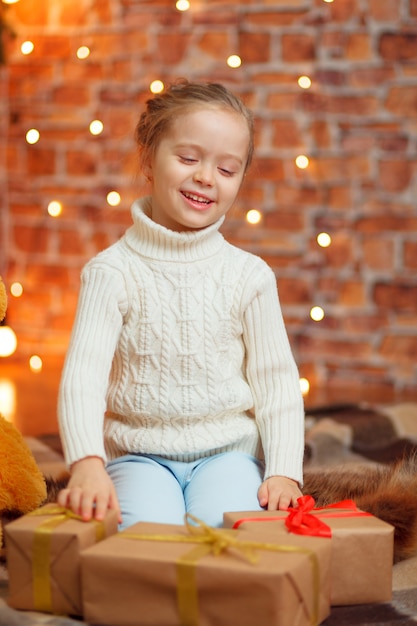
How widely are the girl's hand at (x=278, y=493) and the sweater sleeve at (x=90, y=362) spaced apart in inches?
9.1

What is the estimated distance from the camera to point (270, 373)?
1312 mm

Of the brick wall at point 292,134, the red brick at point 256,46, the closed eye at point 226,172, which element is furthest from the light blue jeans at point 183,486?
the red brick at point 256,46

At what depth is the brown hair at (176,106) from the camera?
1.28 metres

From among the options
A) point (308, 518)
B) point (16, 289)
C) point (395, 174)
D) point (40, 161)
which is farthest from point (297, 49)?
point (308, 518)

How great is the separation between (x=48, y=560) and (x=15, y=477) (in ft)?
1.10

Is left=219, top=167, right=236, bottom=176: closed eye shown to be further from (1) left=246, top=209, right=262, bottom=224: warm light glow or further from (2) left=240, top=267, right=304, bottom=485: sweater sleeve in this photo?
(1) left=246, top=209, right=262, bottom=224: warm light glow

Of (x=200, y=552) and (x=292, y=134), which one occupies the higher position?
(x=292, y=134)

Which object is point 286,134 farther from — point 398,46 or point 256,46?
point 398,46

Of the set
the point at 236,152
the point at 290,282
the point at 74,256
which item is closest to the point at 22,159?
the point at 74,256

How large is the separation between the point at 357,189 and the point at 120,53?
0.90 m

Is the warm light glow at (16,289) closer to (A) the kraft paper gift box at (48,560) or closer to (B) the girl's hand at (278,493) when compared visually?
(B) the girl's hand at (278,493)

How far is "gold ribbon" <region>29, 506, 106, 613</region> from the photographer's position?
38.4 inches

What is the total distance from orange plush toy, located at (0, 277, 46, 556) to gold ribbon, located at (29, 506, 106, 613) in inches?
10.7

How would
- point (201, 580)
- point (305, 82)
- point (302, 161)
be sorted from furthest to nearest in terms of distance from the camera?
point (302, 161) < point (305, 82) < point (201, 580)
